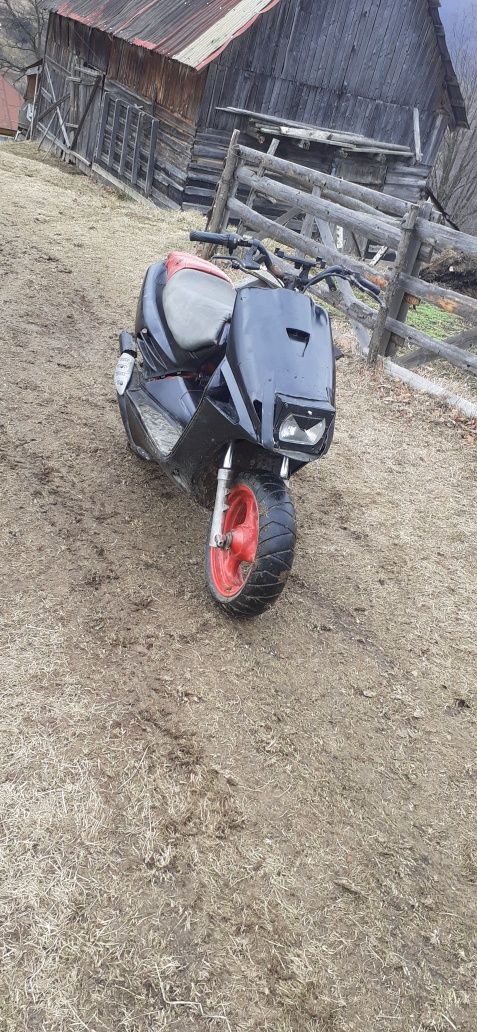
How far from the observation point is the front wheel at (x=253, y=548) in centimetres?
307

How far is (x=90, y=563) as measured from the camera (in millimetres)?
3617

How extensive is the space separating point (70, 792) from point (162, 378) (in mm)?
2305

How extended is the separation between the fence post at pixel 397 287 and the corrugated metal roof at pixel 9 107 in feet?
109

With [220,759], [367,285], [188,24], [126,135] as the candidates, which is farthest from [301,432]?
[126,135]

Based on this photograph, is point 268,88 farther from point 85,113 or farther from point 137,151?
point 85,113

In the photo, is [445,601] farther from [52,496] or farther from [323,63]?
[323,63]

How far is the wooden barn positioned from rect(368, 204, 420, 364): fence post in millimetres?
8266

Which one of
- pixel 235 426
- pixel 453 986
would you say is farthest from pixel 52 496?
pixel 453 986

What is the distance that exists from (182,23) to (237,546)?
15.3m

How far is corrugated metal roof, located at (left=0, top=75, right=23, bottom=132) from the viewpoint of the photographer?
34250 mm

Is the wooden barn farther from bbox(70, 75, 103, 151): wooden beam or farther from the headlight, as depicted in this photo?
the headlight

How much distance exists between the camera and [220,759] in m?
2.76

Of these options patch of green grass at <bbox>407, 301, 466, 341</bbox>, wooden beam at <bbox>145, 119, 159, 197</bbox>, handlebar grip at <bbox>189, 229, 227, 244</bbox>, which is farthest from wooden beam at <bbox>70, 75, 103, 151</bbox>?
handlebar grip at <bbox>189, 229, 227, 244</bbox>

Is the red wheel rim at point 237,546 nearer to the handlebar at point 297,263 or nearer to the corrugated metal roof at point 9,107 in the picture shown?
the handlebar at point 297,263
